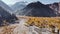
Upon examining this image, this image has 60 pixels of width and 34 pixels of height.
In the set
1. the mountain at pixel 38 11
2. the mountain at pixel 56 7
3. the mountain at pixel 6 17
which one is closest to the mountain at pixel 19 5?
the mountain at pixel 38 11

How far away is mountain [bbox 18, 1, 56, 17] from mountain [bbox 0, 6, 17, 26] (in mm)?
269

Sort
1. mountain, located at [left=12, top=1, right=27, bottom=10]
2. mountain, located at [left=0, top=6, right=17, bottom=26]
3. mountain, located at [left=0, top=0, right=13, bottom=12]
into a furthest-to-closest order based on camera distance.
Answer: mountain, located at [left=12, top=1, right=27, bottom=10] → mountain, located at [left=0, top=0, right=13, bottom=12] → mountain, located at [left=0, top=6, right=17, bottom=26]

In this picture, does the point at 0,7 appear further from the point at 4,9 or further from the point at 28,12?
the point at 28,12

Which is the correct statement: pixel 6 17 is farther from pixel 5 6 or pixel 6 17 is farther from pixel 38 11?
pixel 38 11

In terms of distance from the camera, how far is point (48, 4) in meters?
4.63

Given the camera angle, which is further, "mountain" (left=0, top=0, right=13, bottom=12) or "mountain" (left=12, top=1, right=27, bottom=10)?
"mountain" (left=12, top=1, right=27, bottom=10)

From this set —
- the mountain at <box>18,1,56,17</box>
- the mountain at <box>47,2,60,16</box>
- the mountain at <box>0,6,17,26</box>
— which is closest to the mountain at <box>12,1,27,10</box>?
the mountain at <box>18,1,56,17</box>

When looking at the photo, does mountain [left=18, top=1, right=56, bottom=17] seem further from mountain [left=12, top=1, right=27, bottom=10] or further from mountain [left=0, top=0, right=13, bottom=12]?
mountain [left=0, top=0, right=13, bottom=12]

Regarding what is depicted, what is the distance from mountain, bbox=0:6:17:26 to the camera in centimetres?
423

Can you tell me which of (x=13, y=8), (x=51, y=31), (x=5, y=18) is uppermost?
(x=13, y=8)

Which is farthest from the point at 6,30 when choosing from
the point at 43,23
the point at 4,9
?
the point at 43,23

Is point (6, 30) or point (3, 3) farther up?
point (3, 3)

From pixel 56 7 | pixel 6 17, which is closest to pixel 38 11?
pixel 56 7

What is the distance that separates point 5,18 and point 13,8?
0.48m
